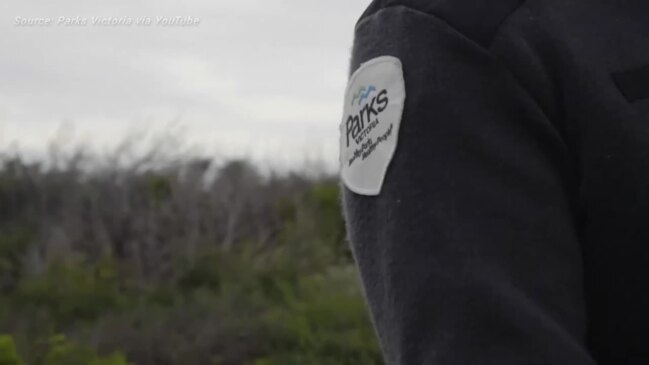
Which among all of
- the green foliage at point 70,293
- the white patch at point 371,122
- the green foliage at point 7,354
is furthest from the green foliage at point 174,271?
the white patch at point 371,122

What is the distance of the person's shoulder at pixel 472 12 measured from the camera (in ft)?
3.60

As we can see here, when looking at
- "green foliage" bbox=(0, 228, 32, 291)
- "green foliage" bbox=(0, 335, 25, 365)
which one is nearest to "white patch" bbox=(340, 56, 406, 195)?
"green foliage" bbox=(0, 335, 25, 365)

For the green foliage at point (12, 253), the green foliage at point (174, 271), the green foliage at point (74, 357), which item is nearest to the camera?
the green foliage at point (74, 357)

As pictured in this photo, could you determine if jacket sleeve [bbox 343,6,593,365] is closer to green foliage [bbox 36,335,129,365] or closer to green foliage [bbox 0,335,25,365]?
green foliage [bbox 0,335,25,365]

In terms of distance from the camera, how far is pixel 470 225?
1.01 m

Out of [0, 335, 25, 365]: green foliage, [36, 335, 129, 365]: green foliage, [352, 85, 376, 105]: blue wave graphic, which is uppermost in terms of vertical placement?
[352, 85, 376, 105]: blue wave graphic

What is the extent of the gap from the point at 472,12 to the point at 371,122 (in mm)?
133

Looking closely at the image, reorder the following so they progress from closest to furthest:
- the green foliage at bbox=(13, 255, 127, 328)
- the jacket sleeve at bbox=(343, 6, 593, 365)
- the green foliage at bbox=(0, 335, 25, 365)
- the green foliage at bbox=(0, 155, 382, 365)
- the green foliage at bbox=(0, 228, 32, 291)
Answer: the jacket sleeve at bbox=(343, 6, 593, 365), the green foliage at bbox=(0, 335, 25, 365), the green foliage at bbox=(0, 155, 382, 365), the green foliage at bbox=(13, 255, 127, 328), the green foliage at bbox=(0, 228, 32, 291)

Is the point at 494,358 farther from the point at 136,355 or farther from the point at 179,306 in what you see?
the point at 179,306

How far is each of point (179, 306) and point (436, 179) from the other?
5.58 metres

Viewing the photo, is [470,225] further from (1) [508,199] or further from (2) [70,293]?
(2) [70,293]

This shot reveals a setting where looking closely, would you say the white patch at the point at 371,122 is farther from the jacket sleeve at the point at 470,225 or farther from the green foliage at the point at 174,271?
the green foliage at the point at 174,271

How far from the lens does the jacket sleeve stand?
989mm

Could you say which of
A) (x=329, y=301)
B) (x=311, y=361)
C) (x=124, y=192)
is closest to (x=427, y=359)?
(x=311, y=361)
